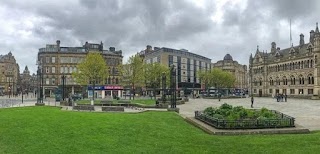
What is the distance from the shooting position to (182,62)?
126m

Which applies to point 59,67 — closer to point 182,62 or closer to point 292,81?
point 182,62

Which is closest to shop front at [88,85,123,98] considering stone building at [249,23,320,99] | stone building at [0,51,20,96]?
stone building at [249,23,320,99]

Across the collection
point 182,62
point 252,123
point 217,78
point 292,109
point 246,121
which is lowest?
point 292,109

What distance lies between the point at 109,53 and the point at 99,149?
9948 cm

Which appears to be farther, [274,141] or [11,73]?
[11,73]

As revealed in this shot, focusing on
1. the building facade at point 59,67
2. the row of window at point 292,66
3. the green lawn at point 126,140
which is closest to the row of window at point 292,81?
the row of window at point 292,66

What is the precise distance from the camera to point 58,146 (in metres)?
14.0

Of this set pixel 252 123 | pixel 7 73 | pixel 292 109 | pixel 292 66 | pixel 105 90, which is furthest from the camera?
pixel 7 73

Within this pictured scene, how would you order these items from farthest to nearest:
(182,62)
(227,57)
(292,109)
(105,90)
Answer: (227,57) < (182,62) < (105,90) < (292,109)

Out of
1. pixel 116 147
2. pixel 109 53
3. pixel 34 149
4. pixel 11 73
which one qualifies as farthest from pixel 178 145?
pixel 11 73

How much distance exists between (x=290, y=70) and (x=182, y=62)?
42421 mm

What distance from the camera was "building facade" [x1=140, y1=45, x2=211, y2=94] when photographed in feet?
392

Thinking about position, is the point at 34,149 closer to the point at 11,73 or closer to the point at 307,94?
the point at 307,94

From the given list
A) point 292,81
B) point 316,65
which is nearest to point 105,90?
point 292,81
